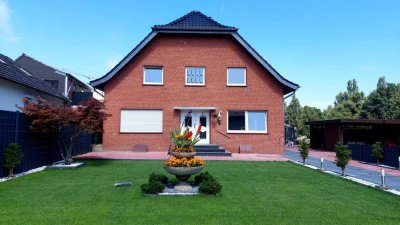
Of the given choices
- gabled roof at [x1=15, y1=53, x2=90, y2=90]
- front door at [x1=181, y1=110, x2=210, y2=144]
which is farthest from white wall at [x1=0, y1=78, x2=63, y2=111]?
gabled roof at [x1=15, y1=53, x2=90, y2=90]

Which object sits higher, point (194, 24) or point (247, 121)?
point (194, 24)

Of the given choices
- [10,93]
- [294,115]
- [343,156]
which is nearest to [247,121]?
[343,156]

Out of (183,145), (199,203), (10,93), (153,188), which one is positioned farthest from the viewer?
(10,93)

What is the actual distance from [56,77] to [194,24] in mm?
18797

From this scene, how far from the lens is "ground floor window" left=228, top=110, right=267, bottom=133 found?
19.8m

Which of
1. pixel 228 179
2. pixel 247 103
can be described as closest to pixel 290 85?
pixel 247 103

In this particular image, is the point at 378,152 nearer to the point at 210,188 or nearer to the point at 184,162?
the point at 210,188

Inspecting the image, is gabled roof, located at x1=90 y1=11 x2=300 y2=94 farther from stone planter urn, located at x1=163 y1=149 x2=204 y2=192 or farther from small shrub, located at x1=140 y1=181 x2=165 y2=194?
small shrub, located at x1=140 y1=181 x2=165 y2=194

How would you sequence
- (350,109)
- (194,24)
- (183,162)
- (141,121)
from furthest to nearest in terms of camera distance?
1. (350,109)
2. (194,24)
3. (141,121)
4. (183,162)

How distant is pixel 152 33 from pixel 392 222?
55.8 feet

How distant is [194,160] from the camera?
805 centimetres

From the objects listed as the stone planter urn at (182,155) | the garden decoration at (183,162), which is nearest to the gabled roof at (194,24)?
the garden decoration at (183,162)

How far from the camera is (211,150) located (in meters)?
17.8

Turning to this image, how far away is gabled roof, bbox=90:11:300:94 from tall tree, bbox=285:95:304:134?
24782 millimetres
